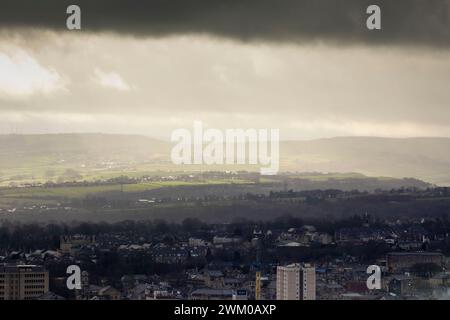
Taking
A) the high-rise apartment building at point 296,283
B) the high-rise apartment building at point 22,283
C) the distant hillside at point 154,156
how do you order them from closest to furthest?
the high-rise apartment building at point 296,283, the high-rise apartment building at point 22,283, the distant hillside at point 154,156

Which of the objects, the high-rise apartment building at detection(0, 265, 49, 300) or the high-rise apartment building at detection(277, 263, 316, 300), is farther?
the high-rise apartment building at detection(0, 265, 49, 300)

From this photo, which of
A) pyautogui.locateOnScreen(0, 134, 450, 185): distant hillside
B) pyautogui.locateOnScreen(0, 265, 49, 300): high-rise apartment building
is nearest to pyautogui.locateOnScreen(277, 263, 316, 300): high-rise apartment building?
pyautogui.locateOnScreen(0, 265, 49, 300): high-rise apartment building

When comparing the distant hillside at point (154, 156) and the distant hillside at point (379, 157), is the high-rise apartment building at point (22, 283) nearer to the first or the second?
the distant hillside at point (154, 156)

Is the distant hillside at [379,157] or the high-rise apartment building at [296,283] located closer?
the high-rise apartment building at [296,283]

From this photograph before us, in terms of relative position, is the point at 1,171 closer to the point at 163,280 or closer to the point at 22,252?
the point at 22,252

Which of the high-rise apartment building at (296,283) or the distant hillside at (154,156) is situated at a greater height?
the distant hillside at (154,156)

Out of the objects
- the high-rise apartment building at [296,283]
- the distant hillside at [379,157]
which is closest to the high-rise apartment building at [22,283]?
the high-rise apartment building at [296,283]

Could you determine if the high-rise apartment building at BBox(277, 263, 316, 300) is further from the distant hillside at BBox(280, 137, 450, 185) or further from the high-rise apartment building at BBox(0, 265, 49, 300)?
the distant hillside at BBox(280, 137, 450, 185)
